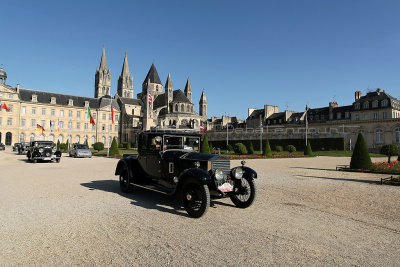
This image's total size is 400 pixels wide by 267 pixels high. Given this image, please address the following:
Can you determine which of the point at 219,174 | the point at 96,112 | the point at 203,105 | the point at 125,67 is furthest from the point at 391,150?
the point at 125,67

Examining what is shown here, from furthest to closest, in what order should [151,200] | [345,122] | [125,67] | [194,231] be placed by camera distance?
[125,67], [345,122], [151,200], [194,231]

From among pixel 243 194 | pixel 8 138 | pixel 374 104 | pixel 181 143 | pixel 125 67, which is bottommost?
pixel 243 194

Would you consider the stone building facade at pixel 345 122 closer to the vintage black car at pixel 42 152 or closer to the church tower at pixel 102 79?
the vintage black car at pixel 42 152

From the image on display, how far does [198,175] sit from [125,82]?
8557 centimetres

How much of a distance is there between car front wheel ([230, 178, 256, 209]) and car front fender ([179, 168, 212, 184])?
Result: 1012 millimetres

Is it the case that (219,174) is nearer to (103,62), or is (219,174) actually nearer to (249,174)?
(249,174)

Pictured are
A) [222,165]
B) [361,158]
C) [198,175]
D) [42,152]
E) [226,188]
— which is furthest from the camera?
[42,152]

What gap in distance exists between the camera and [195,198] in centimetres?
541

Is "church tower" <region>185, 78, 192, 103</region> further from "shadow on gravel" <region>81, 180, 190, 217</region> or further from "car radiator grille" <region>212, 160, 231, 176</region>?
"car radiator grille" <region>212, 160, 231, 176</region>

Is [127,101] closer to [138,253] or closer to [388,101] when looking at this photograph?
[388,101]

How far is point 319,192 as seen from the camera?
7953 mm

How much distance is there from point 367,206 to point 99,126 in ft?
218

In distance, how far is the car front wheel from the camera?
585cm

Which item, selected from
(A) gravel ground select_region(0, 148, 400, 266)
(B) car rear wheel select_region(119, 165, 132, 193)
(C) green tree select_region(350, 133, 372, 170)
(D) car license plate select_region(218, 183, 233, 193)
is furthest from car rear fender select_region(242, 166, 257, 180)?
(C) green tree select_region(350, 133, 372, 170)
